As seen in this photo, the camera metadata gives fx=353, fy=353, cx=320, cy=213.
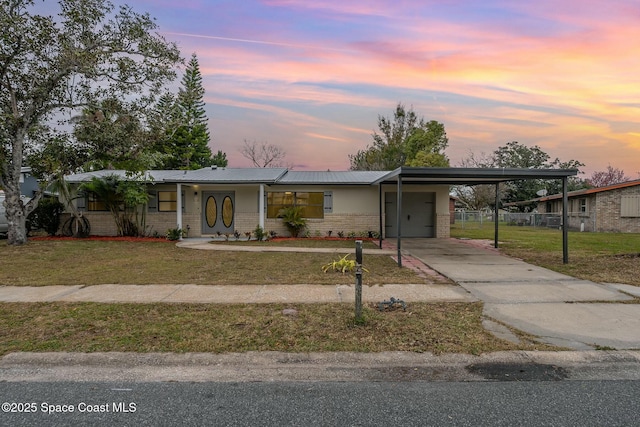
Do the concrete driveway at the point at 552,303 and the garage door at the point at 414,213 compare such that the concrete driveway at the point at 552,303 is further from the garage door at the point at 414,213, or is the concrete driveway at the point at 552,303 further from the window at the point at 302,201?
the window at the point at 302,201

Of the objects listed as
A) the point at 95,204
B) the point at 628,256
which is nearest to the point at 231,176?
the point at 95,204

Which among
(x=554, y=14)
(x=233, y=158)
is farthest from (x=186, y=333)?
(x=233, y=158)

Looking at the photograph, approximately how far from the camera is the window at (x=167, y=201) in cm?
1675

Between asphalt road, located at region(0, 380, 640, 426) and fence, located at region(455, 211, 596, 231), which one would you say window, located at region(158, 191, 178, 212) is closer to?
asphalt road, located at region(0, 380, 640, 426)

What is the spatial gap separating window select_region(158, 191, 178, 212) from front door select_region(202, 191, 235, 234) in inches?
54.7

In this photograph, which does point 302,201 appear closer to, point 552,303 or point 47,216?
point 47,216

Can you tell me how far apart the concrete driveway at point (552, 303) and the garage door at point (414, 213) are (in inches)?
281

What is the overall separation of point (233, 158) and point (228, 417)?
1808 inches

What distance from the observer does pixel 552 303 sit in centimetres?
579

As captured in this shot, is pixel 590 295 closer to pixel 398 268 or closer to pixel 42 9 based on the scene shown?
pixel 398 268

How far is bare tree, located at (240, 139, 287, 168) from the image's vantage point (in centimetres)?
4328

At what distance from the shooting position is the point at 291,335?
4.30 m

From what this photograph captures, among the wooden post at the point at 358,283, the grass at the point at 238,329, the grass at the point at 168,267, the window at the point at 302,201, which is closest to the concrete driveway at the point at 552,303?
the grass at the point at 238,329

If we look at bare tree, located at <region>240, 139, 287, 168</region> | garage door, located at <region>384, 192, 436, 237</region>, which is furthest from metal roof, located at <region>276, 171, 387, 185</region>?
bare tree, located at <region>240, 139, 287, 168</region>
